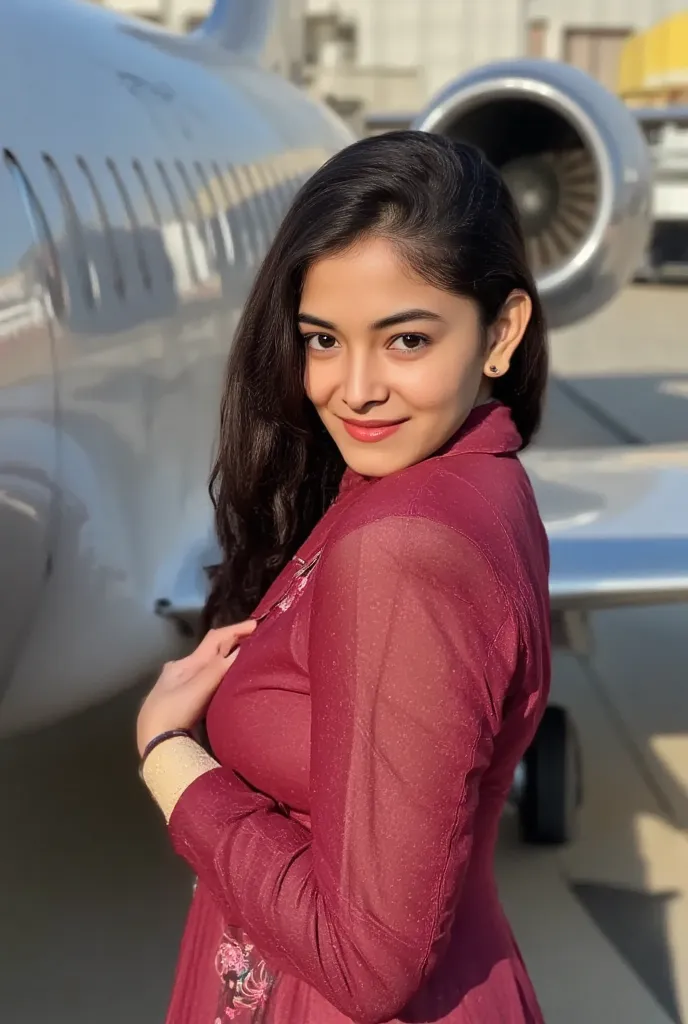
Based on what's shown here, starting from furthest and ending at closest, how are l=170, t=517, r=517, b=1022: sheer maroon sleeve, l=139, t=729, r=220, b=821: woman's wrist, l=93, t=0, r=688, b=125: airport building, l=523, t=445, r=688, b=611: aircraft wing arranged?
l=93, t=0, r=688, b=125: airport building
l=523, t=445, r=688, b=611: aircraft wing
l=139, t=729, r=220, b=821: woman's wrist
l=170, t=517, r=517, b=1022: sheer maroon sleeve

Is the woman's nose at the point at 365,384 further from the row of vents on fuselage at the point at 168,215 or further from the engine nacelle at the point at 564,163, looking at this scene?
the engine nacelle at the point at 564,163

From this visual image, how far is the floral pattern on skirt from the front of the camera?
1352 millimetres

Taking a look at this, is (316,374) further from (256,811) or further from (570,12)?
(570,12)

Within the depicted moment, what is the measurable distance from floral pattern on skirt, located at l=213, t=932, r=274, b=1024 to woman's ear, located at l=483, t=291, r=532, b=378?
700 millimetres

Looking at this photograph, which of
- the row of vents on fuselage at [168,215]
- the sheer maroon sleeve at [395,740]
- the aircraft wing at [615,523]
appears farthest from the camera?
the aircraft wing at [615,523]

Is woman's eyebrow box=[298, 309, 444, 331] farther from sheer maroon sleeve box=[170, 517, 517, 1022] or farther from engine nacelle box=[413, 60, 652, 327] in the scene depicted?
engine nacelle box=[413, 60, 652, 327]

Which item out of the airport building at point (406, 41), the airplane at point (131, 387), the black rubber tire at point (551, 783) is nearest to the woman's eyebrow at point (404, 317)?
the airplane at point (131, 387)

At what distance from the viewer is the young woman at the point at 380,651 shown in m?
1.09

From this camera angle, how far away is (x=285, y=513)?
1615mm

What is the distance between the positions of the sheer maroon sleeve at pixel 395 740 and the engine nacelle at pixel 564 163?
6.03 m

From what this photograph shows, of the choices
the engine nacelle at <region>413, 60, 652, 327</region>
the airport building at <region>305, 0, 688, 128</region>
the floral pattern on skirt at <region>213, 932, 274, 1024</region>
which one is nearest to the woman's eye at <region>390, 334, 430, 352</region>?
the floral pattern on skirt at <region>213, 932, 274, 1024</region>

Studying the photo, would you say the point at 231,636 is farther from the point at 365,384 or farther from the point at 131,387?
the point at 131,387

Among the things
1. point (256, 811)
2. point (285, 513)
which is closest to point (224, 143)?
point (285, 513)

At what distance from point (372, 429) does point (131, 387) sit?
1.75 m
